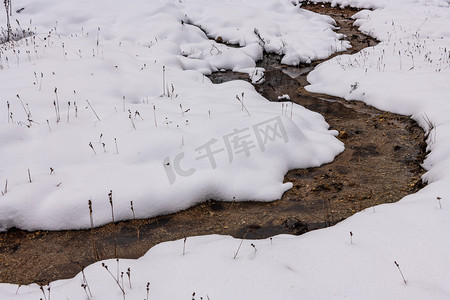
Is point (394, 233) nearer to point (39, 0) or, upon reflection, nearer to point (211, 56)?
point (211, 56)

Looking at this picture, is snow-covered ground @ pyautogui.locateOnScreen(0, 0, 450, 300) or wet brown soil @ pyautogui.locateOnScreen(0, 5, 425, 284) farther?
wet brown soil @ pyautogui.locateOnScreen(0, 5, 425, 284)

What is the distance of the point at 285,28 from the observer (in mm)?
11938

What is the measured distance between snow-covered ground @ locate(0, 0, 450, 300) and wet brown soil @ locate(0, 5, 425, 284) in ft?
0.76

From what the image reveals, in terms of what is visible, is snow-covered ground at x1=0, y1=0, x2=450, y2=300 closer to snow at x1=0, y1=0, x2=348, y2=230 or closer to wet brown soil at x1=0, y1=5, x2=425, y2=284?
snow at x1=0, y1=0, x2=348, y2=230

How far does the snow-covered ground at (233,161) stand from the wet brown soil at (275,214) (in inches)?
9.2

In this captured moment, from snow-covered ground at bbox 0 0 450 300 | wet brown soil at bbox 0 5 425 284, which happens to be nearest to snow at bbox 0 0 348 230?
snow-covered ground at bbox 0 0 450 300

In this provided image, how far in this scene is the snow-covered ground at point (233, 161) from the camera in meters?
2.35

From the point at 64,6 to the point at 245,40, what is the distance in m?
6.18

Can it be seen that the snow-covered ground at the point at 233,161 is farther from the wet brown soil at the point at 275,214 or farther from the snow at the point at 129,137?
the wet brown soil at the point at 275,214

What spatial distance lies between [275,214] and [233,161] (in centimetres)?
98

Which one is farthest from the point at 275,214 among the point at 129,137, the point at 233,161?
the point at 129,137

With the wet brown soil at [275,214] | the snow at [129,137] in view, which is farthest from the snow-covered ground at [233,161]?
the wet brown soil at [275,214]

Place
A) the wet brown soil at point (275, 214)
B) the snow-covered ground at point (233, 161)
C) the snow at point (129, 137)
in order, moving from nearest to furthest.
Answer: the snow-covered ground at point (233, 161), the wet brown soil at point (275, 214), the snow at point (129, 137)

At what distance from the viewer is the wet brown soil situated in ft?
10.9
